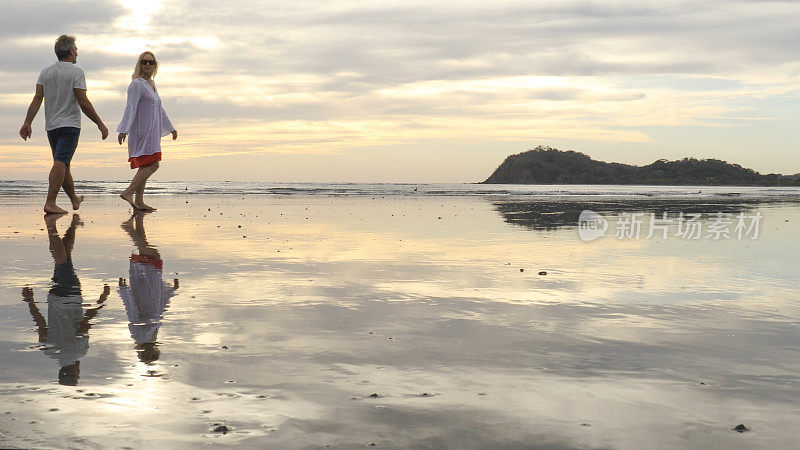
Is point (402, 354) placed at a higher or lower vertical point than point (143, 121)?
lower

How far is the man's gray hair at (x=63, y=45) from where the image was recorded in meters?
11.2

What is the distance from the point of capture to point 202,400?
2.65 metres

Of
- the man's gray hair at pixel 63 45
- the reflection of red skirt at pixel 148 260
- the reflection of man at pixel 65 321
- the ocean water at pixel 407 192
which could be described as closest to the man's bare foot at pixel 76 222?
the man's gray hair at pixel 63 45

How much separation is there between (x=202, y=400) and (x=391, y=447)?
29.5 inches

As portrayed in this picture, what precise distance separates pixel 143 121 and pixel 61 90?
184 cm

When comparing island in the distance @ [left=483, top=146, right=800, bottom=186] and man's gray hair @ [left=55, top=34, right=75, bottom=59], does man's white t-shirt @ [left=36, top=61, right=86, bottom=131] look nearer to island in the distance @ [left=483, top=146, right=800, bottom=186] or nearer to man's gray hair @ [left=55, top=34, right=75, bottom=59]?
man's gray hair @ [left=55, top=34, right=75, bottom=59]

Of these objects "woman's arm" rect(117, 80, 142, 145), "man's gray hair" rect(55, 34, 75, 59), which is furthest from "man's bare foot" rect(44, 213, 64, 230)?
"man's gray hair" rect(55, 34, 75, 59)

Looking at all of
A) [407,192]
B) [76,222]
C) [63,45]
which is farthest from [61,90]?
[407,192]

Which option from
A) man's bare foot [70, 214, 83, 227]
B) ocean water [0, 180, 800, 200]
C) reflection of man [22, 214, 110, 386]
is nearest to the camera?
reflection of man [22, 214, 110, 386]

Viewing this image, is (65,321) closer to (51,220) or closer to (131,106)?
(51,220)

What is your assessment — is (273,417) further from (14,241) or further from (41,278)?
(14,241)

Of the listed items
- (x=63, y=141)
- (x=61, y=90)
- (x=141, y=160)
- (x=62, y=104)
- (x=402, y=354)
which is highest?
(x=61, y=90)

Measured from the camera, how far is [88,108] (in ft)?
37.4

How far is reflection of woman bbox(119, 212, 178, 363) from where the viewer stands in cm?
348
